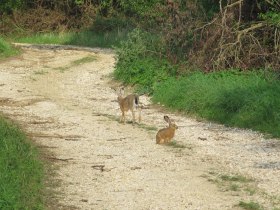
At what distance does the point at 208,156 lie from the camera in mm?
12633

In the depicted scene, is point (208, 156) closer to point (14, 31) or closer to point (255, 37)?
point (255, 37)

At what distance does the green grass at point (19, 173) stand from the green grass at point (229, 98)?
4634 mm

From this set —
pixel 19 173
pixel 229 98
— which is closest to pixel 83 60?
pixel 229 98

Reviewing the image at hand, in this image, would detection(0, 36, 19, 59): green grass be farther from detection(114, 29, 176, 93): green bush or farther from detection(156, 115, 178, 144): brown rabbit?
detection(156, 115, 178, 144): brown rabbit

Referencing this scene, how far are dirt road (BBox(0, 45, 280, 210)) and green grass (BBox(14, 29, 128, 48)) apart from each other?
1514cm

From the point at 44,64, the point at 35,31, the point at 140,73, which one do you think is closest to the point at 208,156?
Result: the point at 140,73

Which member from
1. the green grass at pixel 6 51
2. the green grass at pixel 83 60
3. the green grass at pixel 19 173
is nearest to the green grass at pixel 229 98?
the green grass at pixel 19 173

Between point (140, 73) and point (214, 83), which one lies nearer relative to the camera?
point (214, 83)

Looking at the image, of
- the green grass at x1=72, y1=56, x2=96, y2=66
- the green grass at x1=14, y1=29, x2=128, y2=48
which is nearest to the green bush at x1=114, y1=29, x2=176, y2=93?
the green grass at x1=72, y1=56, x2=96, y2=66

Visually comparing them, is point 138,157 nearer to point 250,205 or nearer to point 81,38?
point 250,205

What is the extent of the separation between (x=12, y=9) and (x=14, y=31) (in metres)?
1.53

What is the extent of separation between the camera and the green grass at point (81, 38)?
Result: 36.9 meters

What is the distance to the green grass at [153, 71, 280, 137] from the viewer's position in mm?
15719

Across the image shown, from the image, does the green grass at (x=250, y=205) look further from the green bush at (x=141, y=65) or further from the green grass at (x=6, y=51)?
the green grass at (x=6, y=51)
